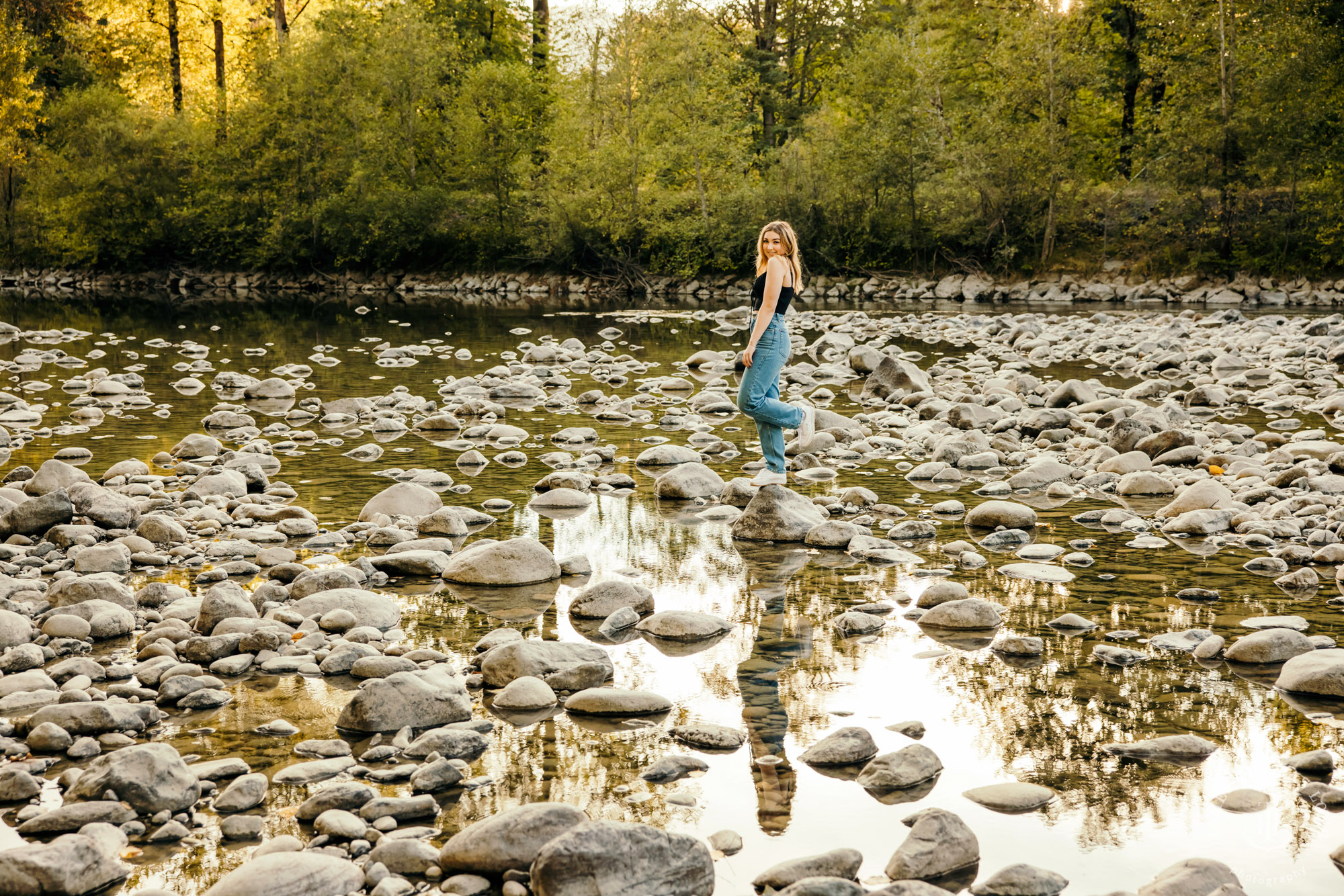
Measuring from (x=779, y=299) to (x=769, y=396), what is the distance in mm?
701

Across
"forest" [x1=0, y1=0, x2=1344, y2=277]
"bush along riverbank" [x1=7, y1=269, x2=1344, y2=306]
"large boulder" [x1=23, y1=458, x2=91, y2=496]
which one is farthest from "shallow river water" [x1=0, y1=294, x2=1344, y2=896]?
"forest" [x1=0, y1=0, x2=1344, y2=277]

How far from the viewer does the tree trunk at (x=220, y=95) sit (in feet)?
160

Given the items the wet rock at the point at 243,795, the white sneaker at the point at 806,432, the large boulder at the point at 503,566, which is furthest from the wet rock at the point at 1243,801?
the white sneaker at the point at 806,432

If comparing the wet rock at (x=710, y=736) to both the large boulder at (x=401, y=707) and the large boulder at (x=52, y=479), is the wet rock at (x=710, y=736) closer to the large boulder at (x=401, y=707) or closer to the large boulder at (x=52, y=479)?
the large boulder at (x=401, y=707)

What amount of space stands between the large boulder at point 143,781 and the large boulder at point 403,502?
151 inches

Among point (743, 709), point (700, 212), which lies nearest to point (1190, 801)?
point (743, 709)

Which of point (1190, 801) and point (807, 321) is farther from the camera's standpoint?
point (807, 321)

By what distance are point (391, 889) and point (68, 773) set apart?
140 cm

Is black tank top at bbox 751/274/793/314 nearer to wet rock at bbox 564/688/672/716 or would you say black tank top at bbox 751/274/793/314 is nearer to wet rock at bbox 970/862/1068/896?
wet rock at bbox 564/688/672/716

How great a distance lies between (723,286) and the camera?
43.7 metres

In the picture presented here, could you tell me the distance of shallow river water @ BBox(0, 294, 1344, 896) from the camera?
3434mm

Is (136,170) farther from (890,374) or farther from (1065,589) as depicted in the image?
(1065,589)

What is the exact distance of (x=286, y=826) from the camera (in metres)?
3.49

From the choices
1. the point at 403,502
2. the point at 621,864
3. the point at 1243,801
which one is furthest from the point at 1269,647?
the point at 403,502
